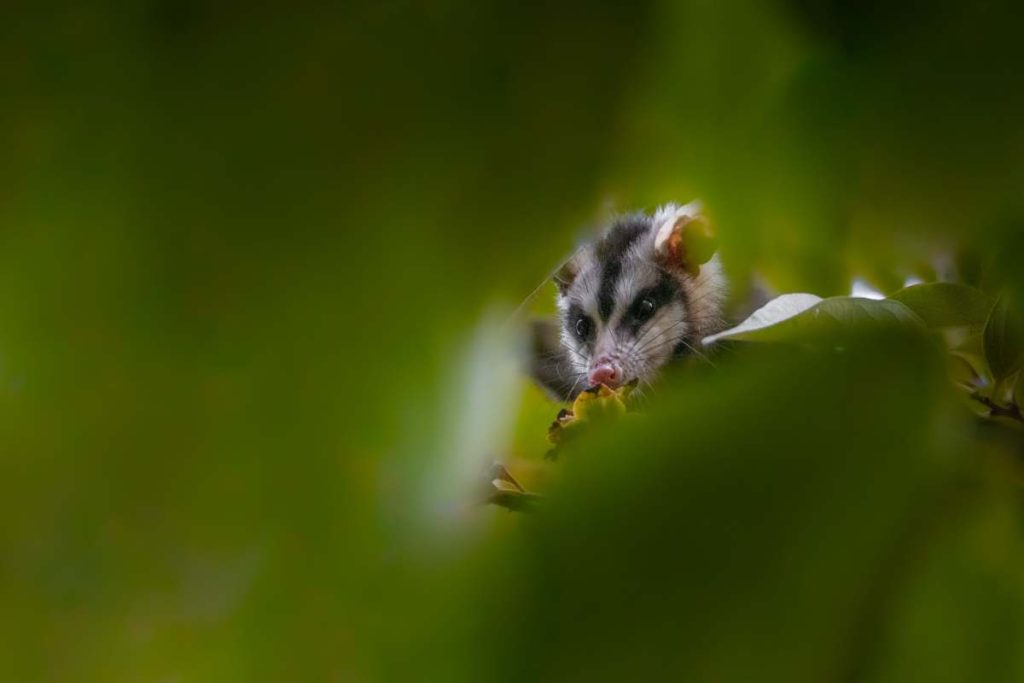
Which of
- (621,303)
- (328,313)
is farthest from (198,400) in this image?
(621,303)

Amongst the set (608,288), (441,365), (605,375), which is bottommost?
(441,365)

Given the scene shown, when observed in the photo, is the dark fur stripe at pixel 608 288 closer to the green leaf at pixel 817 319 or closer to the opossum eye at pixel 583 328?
the opossum eye at pixel 583 328

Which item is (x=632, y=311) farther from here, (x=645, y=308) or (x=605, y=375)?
(x=605, y=375)

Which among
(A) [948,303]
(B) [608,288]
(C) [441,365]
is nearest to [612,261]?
(B) [608,288]

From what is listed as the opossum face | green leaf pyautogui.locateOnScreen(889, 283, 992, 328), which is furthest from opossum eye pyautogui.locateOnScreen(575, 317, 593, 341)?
green leaf pyautogui.locateOnScreen(889, 283, 992, 328)

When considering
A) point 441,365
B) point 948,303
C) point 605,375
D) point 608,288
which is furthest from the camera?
point 608,288

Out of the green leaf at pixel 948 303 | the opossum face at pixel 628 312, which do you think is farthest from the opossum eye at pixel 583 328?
the green leaf at pixel 948 303

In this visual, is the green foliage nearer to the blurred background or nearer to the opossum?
the blurred background
